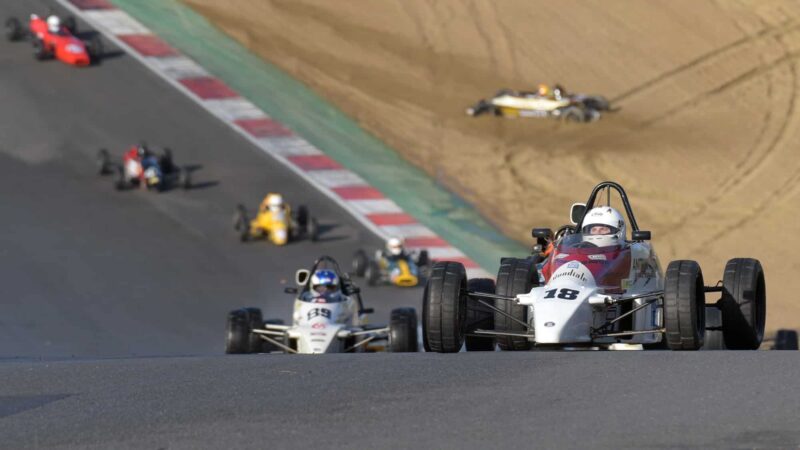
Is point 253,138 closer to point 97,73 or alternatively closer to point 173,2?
point 97,73

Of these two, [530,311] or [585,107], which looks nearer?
[530,311]

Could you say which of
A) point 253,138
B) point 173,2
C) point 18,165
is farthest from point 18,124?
point 173,2

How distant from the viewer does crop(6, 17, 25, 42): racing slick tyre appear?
125 feet

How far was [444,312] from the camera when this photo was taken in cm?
1520

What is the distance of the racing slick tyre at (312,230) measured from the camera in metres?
29.5

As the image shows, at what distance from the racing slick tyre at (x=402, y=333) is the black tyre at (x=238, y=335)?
1842 millimetres

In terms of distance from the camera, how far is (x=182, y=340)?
78.5 feet

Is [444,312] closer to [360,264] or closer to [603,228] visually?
[603,228]

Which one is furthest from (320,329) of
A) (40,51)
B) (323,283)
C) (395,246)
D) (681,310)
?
(40,51)

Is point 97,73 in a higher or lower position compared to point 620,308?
higher

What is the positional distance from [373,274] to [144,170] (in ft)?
20.5

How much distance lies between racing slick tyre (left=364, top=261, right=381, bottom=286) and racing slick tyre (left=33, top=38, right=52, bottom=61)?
12.9 meters

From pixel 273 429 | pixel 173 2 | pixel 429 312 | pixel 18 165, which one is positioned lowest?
pixel 273 429

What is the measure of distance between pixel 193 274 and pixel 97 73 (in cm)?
1090
